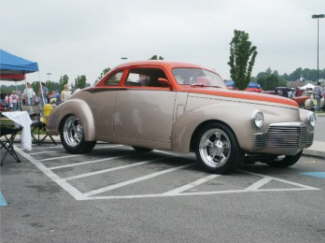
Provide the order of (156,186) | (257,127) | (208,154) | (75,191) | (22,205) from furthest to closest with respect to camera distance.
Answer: (208,154) < (257,127) < (156,186) < (75,191) < (22,205)

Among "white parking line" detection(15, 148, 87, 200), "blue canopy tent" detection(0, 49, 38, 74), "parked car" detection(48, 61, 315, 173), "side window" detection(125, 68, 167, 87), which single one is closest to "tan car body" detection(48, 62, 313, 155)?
"parked car" detection(48, 61, 315, 173)

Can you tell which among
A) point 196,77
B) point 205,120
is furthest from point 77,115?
point 205,120

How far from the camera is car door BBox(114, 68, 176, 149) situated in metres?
7.73

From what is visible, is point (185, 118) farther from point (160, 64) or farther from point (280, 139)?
point (280, 139)

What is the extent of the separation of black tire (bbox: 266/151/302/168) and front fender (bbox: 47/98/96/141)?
3217 millimetres

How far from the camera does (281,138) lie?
6.82 metres

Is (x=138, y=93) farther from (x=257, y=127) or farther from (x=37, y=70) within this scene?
(x=37, y=70)

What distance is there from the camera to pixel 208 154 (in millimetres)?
7316

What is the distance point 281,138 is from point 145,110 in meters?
2.32

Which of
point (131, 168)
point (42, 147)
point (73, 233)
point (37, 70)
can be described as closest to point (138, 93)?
point (131, 168)

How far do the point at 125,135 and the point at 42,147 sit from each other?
10.4 ft

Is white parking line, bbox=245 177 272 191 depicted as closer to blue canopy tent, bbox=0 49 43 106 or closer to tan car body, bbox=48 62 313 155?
tan car body, bbox=48 62 313 155

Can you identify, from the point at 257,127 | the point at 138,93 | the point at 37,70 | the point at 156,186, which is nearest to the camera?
the point at 156,186

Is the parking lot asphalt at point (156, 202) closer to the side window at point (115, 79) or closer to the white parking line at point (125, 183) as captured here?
the white parking line at point (125, 183)
